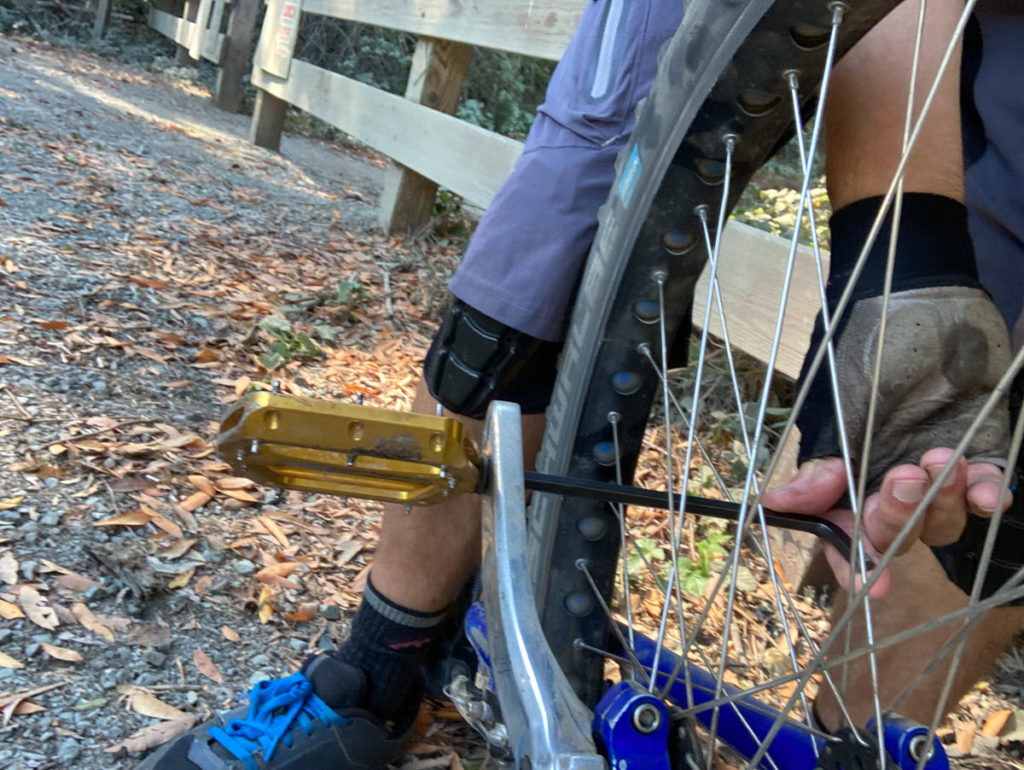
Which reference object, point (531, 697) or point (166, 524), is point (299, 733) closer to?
point (166, 524)

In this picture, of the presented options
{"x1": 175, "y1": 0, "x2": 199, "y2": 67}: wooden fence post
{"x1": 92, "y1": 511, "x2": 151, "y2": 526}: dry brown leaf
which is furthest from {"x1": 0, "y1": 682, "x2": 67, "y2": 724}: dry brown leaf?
{"x1": 175, "y1": 0, "x2": 199, "y2": 67}: wooden fence post

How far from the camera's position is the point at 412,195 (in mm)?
3488

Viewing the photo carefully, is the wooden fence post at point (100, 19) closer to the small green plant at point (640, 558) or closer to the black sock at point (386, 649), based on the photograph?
the small green plant at point (640, 558)

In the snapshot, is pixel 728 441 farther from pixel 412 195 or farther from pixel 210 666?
pixel 412 195

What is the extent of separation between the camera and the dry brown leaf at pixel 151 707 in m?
1.20

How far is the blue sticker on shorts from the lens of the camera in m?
0.94

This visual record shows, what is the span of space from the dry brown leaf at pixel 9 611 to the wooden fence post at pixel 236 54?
219 inches

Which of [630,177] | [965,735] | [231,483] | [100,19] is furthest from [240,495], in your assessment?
[100,19]

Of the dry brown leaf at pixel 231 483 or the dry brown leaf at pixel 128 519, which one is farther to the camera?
the dry brown leaf at pixel 231 483

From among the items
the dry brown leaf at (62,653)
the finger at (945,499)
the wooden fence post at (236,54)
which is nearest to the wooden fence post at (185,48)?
the wooden fence post at (236,54)

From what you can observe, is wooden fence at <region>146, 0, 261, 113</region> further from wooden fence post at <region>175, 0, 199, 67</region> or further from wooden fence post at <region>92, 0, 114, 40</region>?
wooden fence post at <region>92, 0, 114, 40</region>

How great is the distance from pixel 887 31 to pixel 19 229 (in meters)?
2.47

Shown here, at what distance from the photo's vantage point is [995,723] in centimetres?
154

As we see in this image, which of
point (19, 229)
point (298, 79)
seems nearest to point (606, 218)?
point (19, 229)
